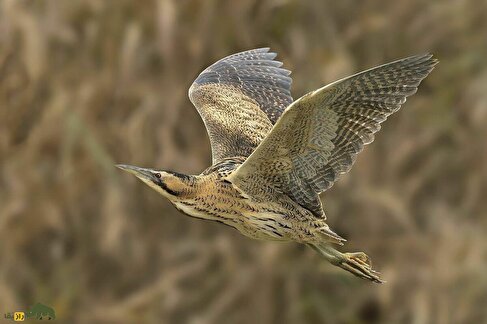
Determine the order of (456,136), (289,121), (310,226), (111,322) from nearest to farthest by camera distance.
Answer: (289,121), (310,226), (111,322), (456,136)

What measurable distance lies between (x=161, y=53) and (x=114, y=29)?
21 cm

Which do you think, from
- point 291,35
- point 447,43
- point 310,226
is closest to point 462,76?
point 447,43

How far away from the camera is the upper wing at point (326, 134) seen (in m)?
3.05

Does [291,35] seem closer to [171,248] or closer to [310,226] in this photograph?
[171,248]

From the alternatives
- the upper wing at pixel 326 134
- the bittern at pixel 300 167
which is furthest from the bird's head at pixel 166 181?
the upper wing at pixel 326 134

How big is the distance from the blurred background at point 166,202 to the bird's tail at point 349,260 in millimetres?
1557

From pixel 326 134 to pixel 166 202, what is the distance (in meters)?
2.06

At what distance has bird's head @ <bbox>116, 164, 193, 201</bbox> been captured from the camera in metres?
3.02

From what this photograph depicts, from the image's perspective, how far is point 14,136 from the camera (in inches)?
203

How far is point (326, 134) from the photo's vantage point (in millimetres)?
3150

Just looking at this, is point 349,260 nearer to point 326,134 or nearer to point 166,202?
point 326,134

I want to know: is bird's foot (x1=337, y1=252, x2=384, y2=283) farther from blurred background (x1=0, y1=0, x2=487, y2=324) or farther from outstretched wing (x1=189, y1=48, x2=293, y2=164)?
blurred background (x1=0, y1=0, x2=487, y2=324)

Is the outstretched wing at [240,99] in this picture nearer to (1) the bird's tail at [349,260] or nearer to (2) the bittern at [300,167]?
(2) the bittern at [300,167]

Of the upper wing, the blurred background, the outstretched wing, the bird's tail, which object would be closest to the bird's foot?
the bird's tail
